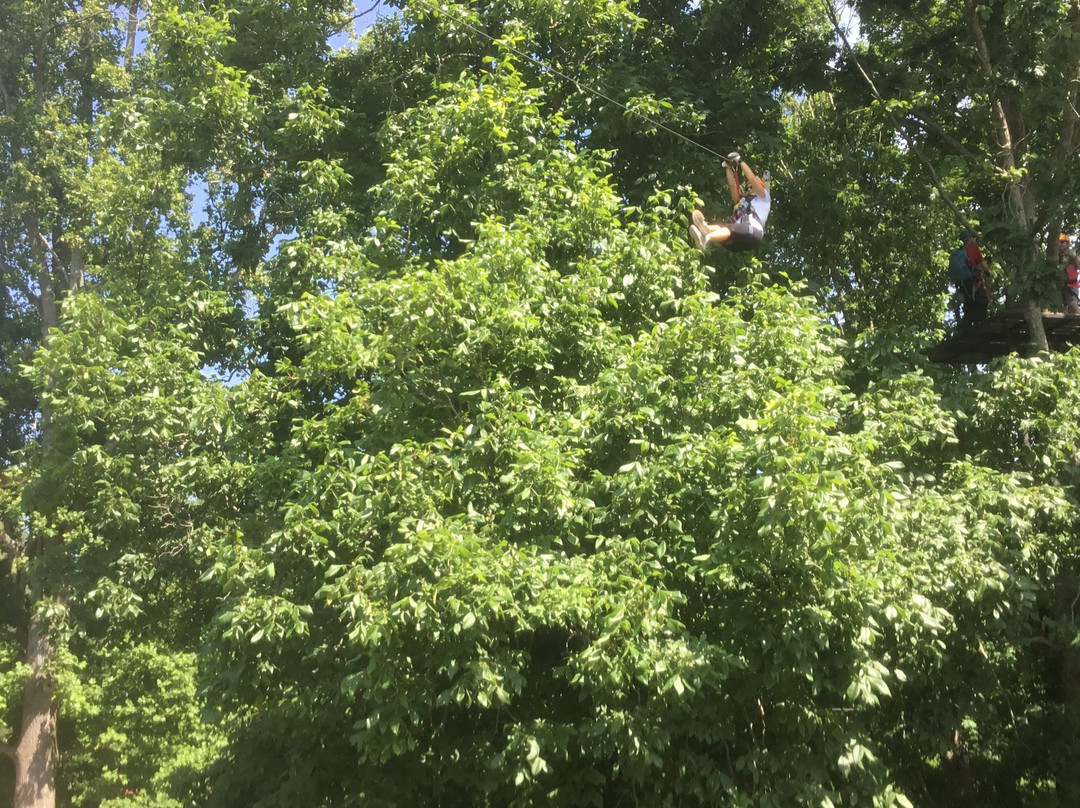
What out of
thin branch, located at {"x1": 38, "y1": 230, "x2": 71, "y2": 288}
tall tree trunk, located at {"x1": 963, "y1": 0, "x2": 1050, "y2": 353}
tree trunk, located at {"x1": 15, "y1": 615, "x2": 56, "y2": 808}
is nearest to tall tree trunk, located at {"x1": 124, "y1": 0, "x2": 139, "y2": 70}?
thin branch, located at {"x1": 38, "y1": 230, "x2": 71, "y2": 288}

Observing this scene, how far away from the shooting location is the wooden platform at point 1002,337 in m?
9.02

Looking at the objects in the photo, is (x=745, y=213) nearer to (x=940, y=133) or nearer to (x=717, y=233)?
(x=717, y=233)

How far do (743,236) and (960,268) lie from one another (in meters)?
2.99

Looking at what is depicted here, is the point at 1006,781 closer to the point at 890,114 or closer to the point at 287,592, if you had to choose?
the point at 890,114

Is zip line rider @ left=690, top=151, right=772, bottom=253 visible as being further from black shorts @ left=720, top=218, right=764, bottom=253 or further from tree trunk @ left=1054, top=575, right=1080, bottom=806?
tree trunk @ left=1054, top=575, right=1080, bottom=806

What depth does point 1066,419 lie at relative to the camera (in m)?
7.21

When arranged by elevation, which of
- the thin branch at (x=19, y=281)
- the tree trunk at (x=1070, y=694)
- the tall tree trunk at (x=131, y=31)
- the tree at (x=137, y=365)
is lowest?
the tree trunk at (x=1070, y=694)

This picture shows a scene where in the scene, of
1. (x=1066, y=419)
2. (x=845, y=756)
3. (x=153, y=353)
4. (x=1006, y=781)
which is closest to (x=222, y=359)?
(x=153, y=353)

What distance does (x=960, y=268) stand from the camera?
9.63 meters

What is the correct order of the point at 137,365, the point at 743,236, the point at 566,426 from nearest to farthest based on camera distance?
the point at 566,426 < the point at 743,236 < the point at 137,365

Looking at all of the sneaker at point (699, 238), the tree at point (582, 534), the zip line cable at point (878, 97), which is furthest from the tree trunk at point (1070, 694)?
the sneaker at point (699, 238)

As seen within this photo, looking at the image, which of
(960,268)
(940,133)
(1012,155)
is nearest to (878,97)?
(940,133)

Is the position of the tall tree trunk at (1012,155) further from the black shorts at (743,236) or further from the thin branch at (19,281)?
A: the thin branch at (19,281)

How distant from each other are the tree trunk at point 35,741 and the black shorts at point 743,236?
Answer: 12.0m
